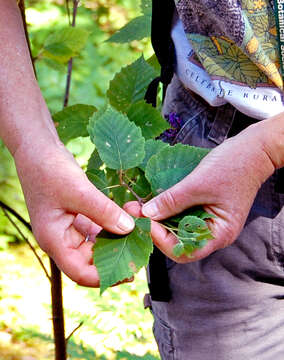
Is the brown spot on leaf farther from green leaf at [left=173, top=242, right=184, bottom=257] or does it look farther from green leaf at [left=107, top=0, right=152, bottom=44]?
green leaf at [left=107, top=0, right=152, bottom=44]

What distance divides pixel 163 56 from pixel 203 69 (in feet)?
0.33

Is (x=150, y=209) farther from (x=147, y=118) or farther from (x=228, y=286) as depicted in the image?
(x=228, y=286)

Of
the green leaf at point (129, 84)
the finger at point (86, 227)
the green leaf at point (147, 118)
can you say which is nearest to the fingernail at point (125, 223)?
the finger at point (86, 227)

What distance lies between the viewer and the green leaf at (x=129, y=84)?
120cm

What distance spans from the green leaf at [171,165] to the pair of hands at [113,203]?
3 centimetres

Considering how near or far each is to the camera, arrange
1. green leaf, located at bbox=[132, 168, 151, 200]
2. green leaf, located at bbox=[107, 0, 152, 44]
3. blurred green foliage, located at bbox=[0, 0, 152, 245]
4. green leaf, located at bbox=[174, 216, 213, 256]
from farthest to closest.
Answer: blurred green foliage, located at bbox=[0, 0, 152, 245], green leaf, located at bbox=[107, 0, 152, 44], green leaf, located at bbox=[132, 168, 151, 200], green leaf, located at bbox=[174, 216, 213, 256]

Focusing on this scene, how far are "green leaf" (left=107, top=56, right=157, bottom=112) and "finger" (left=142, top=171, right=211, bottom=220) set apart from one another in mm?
340

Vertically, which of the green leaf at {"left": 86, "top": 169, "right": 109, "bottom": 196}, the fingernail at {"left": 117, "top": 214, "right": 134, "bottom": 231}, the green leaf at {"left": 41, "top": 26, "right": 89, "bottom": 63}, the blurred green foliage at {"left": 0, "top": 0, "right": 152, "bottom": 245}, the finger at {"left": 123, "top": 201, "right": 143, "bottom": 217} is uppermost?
the fingernail at {"left": 117, "top": 214, "right": 134, "bottom": 231}

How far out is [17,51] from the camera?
1.04 metres

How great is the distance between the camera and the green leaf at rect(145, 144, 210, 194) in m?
0.91

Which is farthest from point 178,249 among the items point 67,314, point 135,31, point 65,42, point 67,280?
point 67,280

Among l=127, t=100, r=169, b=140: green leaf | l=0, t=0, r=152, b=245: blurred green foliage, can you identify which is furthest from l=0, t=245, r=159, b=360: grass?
l=127, t=100, r=169, b=140: green leaf

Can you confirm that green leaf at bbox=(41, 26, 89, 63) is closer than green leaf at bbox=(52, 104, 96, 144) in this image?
No

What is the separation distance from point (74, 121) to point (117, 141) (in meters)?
0.36
